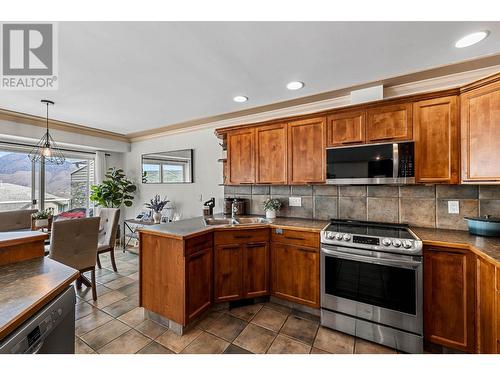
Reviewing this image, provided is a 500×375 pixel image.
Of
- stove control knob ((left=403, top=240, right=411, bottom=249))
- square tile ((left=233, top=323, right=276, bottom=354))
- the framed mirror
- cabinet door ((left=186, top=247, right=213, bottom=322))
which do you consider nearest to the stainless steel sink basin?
cabinet door ((left=186, top=247, right=213, bottom=322))

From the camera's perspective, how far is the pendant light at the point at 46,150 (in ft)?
9.18

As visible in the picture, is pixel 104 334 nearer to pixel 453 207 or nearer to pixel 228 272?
pixel 228 272

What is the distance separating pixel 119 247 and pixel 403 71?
18.4 ft

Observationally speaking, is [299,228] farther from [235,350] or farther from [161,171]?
[161,171]

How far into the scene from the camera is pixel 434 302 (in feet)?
5.72

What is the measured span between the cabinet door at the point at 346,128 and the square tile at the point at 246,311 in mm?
2009

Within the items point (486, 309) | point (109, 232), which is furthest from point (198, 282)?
point (486, 309)

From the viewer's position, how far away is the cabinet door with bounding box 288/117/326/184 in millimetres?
2520

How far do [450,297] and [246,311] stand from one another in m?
1.80

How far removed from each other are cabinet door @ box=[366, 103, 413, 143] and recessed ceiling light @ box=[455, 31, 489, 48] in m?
0.53

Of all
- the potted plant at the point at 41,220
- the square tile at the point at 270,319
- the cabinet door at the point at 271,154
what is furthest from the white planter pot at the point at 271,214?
the potted plant at the point at 41,220

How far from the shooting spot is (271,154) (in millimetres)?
2836

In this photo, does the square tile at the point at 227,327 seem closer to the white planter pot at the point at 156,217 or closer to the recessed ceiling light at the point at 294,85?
the white planter pot at the point at 156,217

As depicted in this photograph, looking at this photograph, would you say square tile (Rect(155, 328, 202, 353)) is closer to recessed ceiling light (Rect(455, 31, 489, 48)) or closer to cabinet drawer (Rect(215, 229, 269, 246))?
cabinet drawer (Rect(215, 229, 269, 246))
